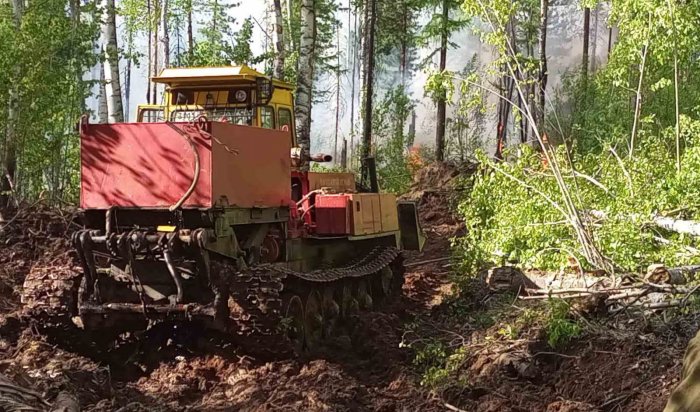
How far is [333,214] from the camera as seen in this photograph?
34.7ft

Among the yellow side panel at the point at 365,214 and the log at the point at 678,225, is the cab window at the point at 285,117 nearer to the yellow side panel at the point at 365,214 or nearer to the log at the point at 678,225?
the yellow side panel at the point at 365,214

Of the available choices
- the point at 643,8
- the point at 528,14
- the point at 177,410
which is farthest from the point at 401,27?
the point at 177,410

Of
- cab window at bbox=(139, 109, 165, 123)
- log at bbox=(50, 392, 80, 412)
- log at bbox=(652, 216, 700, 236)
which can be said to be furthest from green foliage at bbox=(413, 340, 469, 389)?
cab window at bbox=(139, 109, 165, 123)

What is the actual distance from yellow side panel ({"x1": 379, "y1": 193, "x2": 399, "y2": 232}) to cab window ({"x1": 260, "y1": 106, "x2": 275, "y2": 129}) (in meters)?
2.39

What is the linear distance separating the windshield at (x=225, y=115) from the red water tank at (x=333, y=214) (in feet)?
4.58

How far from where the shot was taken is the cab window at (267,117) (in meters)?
10.1

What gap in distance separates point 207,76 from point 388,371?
4.14 meters

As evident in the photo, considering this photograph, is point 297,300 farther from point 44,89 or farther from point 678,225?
point 44,89

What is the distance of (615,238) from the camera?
834 centimetres

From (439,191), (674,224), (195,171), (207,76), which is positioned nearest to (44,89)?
(207,76)

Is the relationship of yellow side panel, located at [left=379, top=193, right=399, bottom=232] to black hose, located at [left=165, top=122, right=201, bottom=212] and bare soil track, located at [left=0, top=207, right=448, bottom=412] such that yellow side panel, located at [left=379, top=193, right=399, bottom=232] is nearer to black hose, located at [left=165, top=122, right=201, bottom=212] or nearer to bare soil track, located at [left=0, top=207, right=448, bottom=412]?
bare soil track, located at [left=0, top=207, right=448, bottom=412]

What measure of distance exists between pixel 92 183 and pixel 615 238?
5.18m

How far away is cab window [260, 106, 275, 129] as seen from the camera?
33.0 ft

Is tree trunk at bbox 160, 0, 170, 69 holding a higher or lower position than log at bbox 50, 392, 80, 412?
higher
